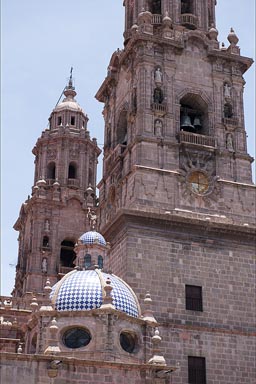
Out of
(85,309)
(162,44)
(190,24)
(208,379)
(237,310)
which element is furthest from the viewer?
(190,24)

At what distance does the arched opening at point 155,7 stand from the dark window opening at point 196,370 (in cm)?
2248

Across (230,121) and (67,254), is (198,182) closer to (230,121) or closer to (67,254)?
(230,121)

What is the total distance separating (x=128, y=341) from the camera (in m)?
30.7

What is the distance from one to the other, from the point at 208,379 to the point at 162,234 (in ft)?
25.1

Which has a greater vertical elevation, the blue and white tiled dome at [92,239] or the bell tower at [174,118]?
the bell tower at [174,118]

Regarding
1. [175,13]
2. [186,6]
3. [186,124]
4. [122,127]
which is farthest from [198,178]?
[186,6]

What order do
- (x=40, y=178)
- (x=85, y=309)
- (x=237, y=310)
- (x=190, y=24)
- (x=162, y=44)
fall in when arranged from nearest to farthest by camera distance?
(x=85, y=309) < (x=237, y=310) < (x=162, y=44) < (x=190, y=24) < (x=40, y=178)

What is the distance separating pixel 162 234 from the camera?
37.5m

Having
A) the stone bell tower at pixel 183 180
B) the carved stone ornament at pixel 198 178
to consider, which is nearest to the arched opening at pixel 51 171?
the stone bell tower at pixel 183 180

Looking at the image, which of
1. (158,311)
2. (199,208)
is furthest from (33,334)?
(199,208)

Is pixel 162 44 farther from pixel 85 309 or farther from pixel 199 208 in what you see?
pixel 85 309

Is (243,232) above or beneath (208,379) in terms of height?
above

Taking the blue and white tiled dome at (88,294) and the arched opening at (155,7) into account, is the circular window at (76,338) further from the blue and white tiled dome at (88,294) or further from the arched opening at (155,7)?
the arched opening at (155,7)

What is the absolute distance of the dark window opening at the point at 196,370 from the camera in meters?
34.8
